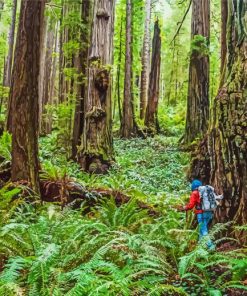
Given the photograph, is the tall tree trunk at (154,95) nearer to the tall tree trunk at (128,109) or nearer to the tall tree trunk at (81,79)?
the tall tree trunk at (128,109)

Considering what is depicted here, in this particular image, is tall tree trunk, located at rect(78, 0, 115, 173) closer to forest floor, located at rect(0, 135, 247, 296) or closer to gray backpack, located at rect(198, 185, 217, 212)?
forest floor, located at rect(0, 135, 247, 296)

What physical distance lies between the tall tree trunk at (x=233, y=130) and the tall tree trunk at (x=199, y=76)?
24.4 feet

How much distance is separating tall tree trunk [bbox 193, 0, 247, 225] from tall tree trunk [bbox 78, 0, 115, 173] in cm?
554

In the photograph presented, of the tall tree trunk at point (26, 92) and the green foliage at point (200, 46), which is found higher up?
the green foliage at point (200, 46)

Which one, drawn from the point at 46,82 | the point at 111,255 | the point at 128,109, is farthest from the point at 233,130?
the point at 46,82

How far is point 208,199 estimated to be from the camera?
5.23 meters

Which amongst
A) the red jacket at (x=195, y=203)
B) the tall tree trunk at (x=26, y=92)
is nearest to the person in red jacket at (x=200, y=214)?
the red jacket at (x=195, y=203)

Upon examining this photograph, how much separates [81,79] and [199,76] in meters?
3.63

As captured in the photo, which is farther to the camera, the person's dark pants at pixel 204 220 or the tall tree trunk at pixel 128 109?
the tall tree trunk at pixel 128 109

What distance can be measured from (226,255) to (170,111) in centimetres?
2619

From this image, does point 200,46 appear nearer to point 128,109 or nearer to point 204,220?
point 128,109

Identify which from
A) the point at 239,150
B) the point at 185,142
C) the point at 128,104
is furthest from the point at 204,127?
the point at 239,150

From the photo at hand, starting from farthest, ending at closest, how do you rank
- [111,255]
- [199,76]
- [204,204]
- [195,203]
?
[199,76] < [195,203] < [204,204] < [111,255]

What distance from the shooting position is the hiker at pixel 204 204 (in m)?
5.23
